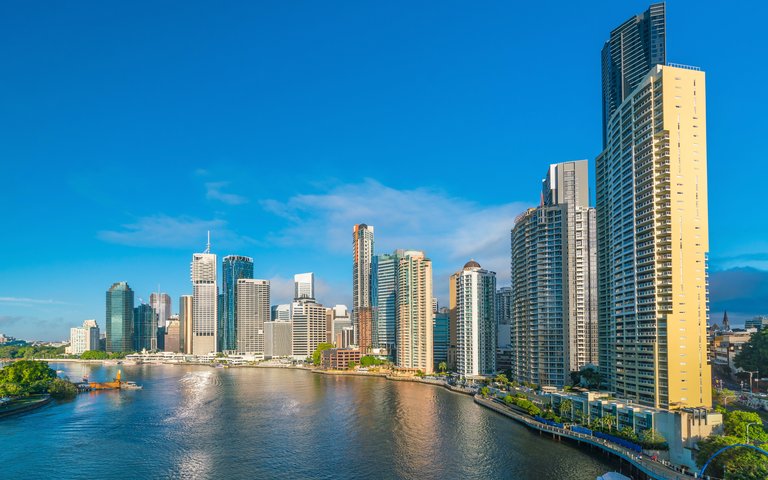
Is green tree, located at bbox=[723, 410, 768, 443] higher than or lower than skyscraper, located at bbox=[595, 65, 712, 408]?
lower

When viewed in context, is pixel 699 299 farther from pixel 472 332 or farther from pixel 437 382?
pixel 437 382

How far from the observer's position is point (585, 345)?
105 meters

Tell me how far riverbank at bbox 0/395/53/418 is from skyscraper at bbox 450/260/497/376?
97.2 meters

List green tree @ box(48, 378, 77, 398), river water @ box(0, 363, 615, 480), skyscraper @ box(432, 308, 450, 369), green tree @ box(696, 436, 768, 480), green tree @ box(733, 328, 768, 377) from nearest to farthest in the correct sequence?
green tree @ box(696, 436, 768, 480), river water @ box(0, 363, 615, 480), green tree @ box(733, 328, 768, 377), green tree @ box(48, 378, 77, 398), skyscraper @ box(432, 308, 450, 369)

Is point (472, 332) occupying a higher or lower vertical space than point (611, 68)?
lower

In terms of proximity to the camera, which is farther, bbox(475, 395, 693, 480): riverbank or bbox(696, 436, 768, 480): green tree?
bbox(475, 395, 693, 480): riverbank

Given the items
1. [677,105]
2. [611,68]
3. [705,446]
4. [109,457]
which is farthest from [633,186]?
[611,68]

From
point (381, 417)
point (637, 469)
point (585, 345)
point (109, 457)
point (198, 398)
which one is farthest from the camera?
point (198, 398)

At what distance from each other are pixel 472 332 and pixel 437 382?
62.0ft

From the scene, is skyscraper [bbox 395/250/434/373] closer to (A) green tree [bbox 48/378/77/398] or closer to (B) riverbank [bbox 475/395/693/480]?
(B) riverbank [bbox 475/395/693/480]

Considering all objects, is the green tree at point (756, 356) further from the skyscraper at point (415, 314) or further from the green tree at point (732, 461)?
the skyscraper at point (415, 314)

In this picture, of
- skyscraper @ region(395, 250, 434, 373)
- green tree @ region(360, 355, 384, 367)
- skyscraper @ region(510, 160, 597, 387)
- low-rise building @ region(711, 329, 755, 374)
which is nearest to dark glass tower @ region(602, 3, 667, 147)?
skyscraper @ region(510, 160, 597, 387)

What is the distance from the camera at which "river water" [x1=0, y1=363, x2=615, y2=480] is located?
58.2 m

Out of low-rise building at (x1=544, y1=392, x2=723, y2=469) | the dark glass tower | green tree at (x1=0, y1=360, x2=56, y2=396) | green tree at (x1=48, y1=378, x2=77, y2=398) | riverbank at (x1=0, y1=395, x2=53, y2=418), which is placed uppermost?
the dark glass tower
